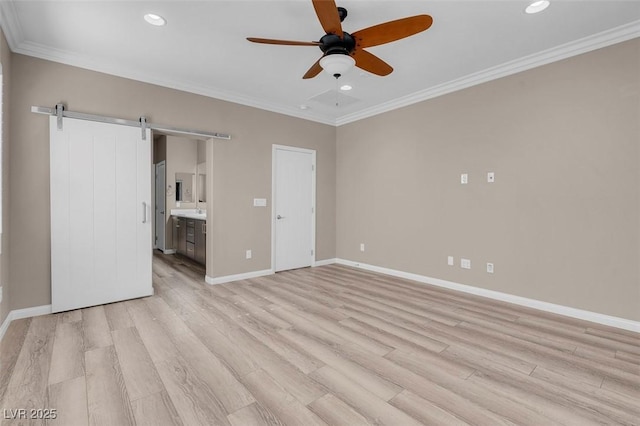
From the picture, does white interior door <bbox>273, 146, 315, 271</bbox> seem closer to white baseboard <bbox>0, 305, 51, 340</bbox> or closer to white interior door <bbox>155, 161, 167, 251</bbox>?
white baseboard <bbox>0, 305, 51, 340</bbox>

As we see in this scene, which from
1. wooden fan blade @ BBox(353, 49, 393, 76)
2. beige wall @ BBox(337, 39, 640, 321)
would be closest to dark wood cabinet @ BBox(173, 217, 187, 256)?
beige wall @ BBox(337, 39, 640, 321)

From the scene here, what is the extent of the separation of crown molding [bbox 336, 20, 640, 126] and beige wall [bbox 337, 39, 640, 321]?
0.24 ft

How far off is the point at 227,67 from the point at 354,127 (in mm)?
2591

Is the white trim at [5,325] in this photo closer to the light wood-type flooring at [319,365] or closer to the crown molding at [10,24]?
the light wood-type flooring at [319,365]

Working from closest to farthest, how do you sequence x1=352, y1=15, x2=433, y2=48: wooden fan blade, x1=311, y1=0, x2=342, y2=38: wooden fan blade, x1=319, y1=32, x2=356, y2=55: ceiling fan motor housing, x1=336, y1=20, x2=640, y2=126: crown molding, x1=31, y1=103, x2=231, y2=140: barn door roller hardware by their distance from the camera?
Result: x1=311, y1=0, x2=342, y2=38: wooden fan blade
x1=352, y1=15, x2=433, y2=48: wooden fan blade
x1=319, y1=32, x2=356, y2=55: ceiling fan motor housing
x1=336, y1=20, x2=640, y2=126: crown molding
x1=31, y1=103, x2=231, y2=140: barn door roller hardware

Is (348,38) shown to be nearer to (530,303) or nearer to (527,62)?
(527,62)

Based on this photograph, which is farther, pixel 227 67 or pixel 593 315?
pixel 227 67

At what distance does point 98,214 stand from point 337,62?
3.07m

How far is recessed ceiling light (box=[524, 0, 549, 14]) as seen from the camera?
247 centimetres

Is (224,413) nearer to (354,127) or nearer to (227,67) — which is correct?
(227,67)

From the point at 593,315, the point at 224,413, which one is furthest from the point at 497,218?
the point at 224,413

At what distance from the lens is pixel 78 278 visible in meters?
3.37

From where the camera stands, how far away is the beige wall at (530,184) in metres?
2.92

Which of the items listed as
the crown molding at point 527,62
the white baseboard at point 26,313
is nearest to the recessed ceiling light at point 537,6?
the crown molding at point 527,62
